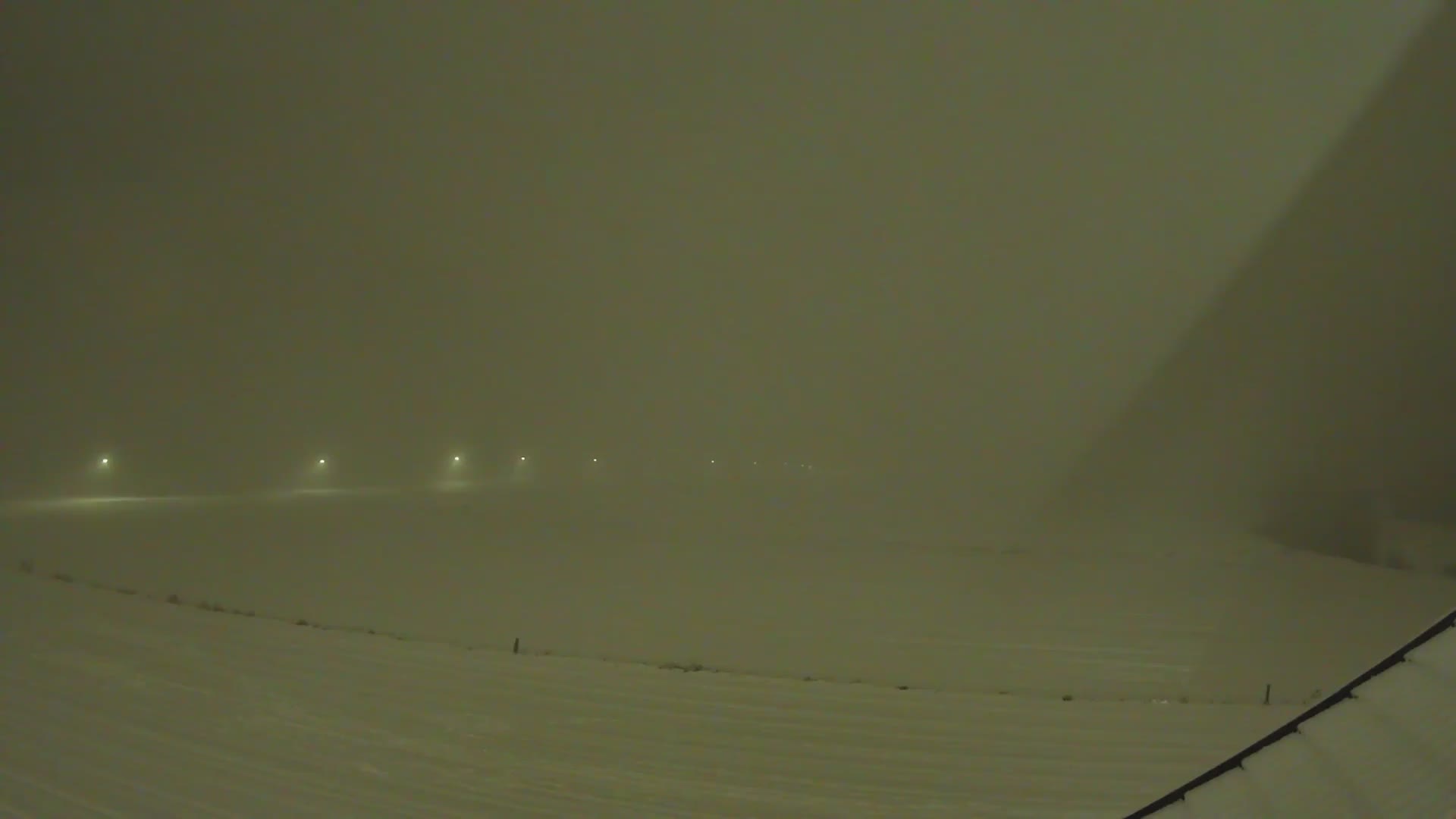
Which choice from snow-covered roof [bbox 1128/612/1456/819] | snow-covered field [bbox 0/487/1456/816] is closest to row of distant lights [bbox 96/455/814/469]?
snow-covered field [bbox 0/487/1456/816]

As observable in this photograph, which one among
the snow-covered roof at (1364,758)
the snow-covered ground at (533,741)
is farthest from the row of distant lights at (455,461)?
the snow-covered roof at (1364,758)

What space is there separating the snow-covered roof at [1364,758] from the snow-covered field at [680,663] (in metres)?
0.37

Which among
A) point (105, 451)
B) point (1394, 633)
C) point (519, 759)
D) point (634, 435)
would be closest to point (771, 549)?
point (634, 435)

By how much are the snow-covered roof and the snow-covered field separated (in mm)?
373

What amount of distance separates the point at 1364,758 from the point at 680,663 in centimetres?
132

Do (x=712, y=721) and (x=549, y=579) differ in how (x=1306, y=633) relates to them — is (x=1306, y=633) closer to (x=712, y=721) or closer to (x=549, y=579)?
(x=712, y=721)

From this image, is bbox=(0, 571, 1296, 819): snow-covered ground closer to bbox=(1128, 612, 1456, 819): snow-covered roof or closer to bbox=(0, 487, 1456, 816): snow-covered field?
bbox=(0, 487, 1456, 816): snow-covered field

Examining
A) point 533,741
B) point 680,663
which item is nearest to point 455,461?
point 680,663

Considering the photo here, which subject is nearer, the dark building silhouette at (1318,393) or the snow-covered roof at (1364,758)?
the snow-covered roof at (1364,758)

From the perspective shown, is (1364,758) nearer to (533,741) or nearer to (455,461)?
(533,741)

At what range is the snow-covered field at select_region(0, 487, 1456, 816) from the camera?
1.34 m

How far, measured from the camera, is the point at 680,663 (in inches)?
72.5

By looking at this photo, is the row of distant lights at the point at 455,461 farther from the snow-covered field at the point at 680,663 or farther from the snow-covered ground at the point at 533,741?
the snow-covered ground at the point at 533,741

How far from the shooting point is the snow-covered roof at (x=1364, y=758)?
2.43ft
